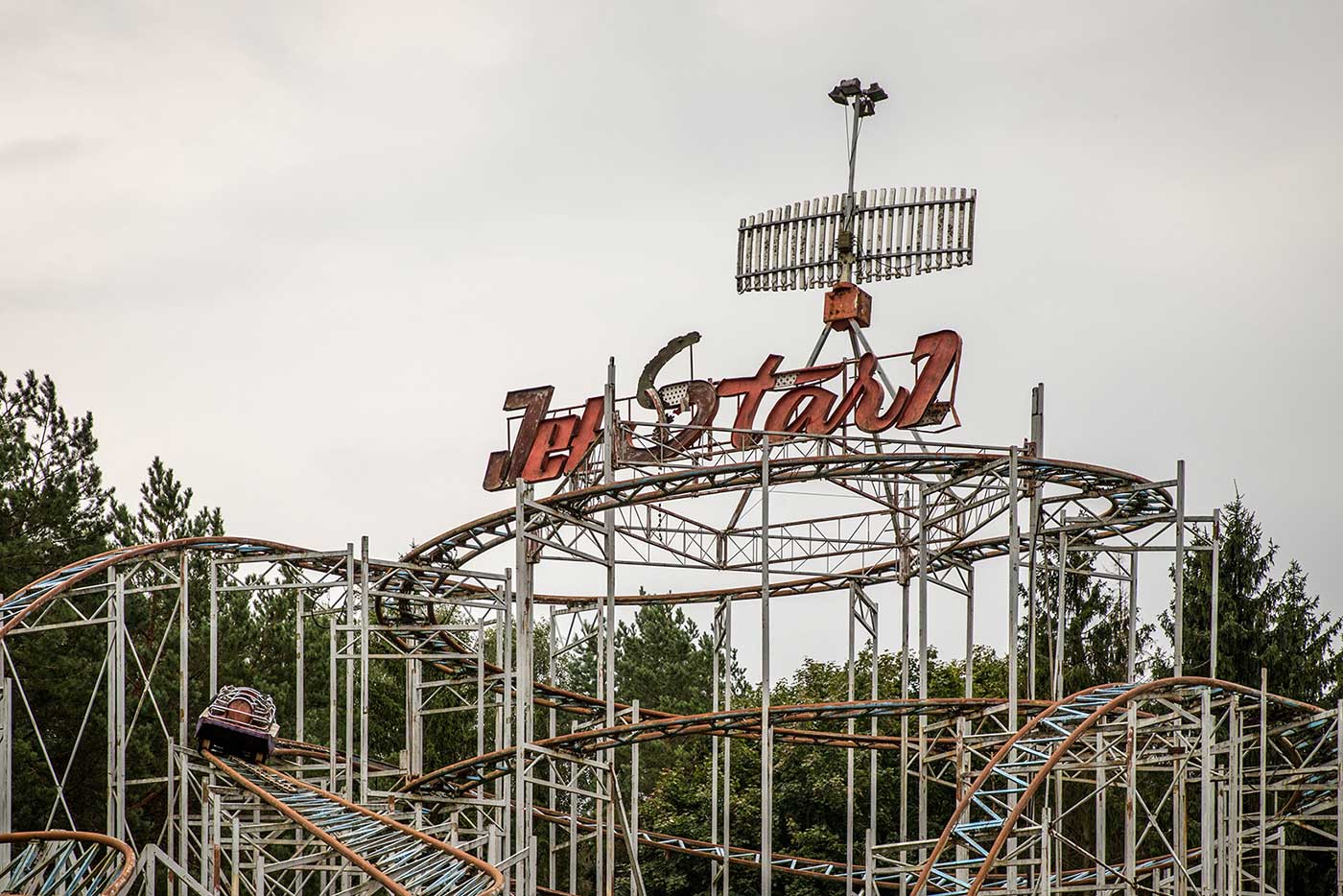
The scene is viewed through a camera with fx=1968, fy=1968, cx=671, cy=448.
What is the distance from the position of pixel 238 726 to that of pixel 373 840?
8.83ft

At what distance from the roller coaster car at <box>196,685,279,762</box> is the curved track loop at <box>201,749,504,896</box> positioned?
16cm

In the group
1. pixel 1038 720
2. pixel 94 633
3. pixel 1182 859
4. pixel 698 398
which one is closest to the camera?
pixel 1038 720

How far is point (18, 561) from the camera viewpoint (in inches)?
1446

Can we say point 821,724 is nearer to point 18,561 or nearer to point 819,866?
point 819,866

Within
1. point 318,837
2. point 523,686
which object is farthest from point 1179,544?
point 318,837

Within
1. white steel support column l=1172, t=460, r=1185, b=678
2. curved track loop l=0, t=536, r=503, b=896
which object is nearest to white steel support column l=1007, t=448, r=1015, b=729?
white steel support column l=1172, t=460, r=1185, b=678

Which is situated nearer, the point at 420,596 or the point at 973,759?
the point at 420,596

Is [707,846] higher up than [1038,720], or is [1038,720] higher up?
[1038,720]

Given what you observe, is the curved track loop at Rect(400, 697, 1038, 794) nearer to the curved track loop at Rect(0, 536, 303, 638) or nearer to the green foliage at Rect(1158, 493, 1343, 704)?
the curved track loop at Rect(0, 536, 303, 638)

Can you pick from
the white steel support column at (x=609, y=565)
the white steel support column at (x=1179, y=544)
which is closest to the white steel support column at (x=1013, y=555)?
the white steel support column at (x=1179, y=544)

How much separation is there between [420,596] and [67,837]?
829 centimetres

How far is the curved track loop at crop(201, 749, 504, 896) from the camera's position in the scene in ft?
67.5

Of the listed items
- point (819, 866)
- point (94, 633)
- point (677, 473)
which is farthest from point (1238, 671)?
point (94, 633)

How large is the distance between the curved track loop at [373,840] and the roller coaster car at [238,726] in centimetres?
16
